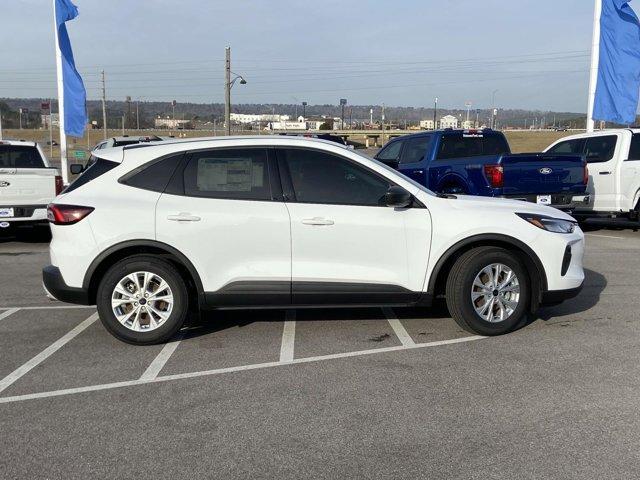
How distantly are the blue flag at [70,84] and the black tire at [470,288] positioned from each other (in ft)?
50.0

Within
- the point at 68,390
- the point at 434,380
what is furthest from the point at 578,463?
the point at 68,390

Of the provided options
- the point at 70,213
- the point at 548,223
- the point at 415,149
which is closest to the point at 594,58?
the point at 415,149

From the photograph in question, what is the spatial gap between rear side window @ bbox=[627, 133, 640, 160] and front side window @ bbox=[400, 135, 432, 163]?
3906 millimetres

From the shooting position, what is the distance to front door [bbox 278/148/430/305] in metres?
5.45

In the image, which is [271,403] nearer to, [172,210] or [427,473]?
[427,473]

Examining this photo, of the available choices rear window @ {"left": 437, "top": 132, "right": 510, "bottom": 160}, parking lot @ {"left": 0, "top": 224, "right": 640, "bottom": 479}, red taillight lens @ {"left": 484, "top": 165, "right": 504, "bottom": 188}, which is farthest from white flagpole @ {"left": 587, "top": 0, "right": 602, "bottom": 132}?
parking lot @ {"left": 0, "top": 224, "right": 640, "bottom": 479}

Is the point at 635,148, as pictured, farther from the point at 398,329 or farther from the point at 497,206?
the point at 398,329

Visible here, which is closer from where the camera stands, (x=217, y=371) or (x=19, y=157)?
(x=217, y=371)

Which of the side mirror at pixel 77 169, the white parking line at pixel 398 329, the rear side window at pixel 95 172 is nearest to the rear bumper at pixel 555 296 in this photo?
the white parking line at pixel 398 329

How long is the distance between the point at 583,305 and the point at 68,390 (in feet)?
17.3

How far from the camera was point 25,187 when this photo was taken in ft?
34.6

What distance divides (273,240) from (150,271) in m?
1.11

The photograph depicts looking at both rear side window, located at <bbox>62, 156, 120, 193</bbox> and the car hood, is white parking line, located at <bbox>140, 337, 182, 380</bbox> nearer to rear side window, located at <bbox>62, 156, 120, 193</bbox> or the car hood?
rear side window, located at <bbox>62, 156, 120, 193</bbox>

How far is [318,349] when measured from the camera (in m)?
5.40
